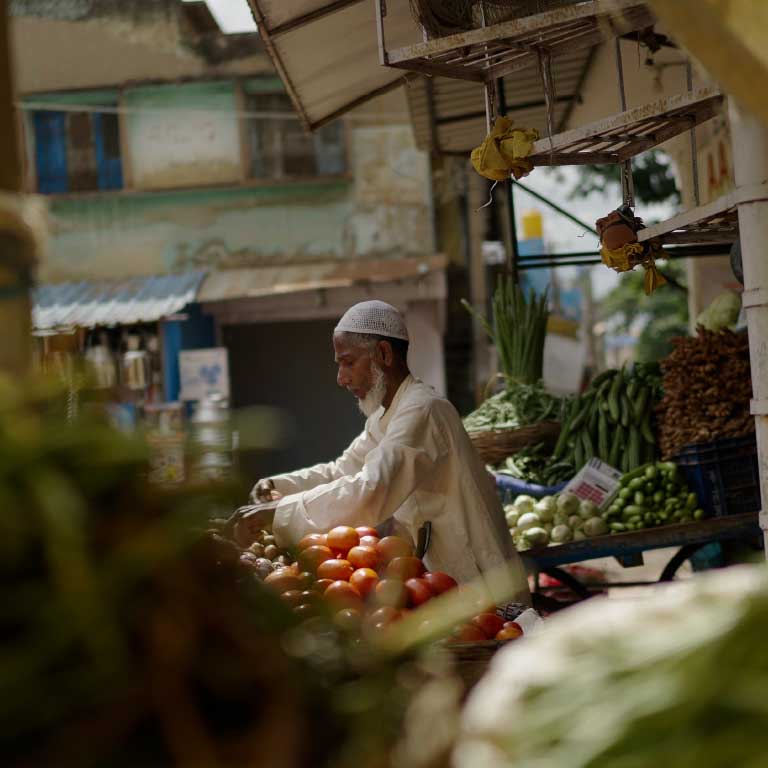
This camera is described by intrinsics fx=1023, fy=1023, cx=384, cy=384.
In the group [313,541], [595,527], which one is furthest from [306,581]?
[595,527]

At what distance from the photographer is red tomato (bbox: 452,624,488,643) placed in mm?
2550

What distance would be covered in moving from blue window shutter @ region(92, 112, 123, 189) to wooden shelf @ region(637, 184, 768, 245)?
12270 mm

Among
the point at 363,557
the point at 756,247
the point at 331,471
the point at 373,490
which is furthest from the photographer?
the point at 331,471

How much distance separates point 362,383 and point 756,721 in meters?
3.94

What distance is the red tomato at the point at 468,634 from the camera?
2.55 metres

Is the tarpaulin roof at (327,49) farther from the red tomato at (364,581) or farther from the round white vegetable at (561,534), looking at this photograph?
the red tomato at (364,581)

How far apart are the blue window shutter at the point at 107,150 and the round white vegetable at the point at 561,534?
1106 cm

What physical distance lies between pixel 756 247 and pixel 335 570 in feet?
5.35

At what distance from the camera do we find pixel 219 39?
14.9m

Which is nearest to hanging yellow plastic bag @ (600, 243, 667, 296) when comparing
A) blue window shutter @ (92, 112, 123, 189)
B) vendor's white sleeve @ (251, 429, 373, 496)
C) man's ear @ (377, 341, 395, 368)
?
man's ear @ (377, 341, 395, 368)

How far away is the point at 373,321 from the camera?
492 cm

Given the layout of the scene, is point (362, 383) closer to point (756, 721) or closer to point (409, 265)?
point (756, 721)

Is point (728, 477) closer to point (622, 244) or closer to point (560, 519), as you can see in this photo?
point (560, 519)

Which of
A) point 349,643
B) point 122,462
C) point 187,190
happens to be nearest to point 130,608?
point 122,462
